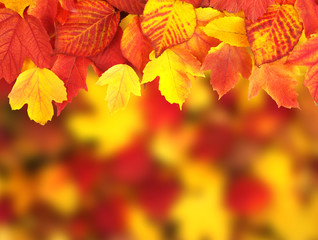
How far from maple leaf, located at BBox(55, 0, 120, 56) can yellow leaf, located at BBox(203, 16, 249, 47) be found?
16 centimetres

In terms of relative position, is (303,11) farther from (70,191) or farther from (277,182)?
(70,191)

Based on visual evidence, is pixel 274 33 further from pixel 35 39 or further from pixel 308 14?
pixel 35 39

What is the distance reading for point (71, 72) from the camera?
85 centimetres

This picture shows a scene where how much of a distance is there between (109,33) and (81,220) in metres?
0.56

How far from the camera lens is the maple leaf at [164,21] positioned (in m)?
0.74

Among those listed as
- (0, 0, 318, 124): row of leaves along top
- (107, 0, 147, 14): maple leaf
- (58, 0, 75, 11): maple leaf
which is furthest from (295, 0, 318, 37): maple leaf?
(58, 0, 75, 11): maple leaf

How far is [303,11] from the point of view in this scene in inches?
28.8

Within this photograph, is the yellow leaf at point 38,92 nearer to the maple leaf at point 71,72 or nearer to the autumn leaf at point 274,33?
the maple leaf at point 71,72

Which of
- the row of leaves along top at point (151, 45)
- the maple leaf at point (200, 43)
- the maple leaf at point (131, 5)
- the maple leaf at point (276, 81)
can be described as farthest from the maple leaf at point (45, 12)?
the maple leaf at point (276, 81)

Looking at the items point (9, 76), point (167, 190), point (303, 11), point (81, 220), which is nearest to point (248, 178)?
point (167, 190)

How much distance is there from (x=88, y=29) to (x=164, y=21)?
0.44ft

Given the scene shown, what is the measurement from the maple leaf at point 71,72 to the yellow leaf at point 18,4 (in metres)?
0.12

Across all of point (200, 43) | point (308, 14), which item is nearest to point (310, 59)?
point (308, 14)

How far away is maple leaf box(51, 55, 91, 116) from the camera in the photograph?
840 millimetres
